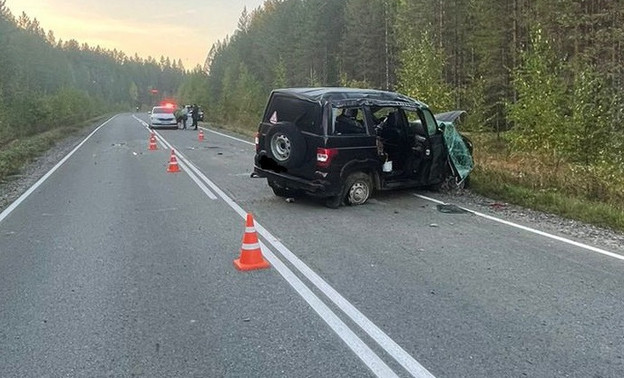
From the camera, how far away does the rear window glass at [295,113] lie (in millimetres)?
8930

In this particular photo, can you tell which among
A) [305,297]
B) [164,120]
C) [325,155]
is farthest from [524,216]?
[164,120]

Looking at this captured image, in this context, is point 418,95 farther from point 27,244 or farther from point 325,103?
point 27,244

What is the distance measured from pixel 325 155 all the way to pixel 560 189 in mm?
4830

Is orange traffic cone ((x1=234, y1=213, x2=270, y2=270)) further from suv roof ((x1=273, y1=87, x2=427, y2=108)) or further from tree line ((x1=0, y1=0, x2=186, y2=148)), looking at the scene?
tree line ((x1=0, y1=0, x2=186, y2=148))

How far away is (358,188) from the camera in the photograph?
9.41 m

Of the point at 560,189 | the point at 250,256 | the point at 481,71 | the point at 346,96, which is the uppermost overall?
the point at 481,71

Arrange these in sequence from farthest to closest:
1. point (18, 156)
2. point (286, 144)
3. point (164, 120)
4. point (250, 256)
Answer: point (164, 120)
point (18, 156)
point (286, 144)
point (250, 256)

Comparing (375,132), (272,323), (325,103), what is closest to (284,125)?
(325,103)

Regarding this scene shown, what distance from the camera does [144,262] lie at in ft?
20.0

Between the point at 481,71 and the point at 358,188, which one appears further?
the point at 481,71

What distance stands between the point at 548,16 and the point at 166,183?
2087cm

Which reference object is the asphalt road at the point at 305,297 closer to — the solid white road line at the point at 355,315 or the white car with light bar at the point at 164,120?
the solid white road line at the point at 355,315

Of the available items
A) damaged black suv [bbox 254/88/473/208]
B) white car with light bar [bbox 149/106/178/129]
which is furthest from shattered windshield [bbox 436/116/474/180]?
white car with light bar [bbox 149/106/178/129]

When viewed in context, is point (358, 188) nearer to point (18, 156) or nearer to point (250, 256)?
point (250, 256)
